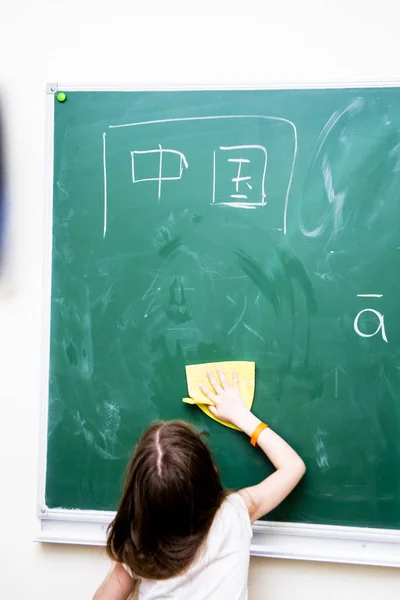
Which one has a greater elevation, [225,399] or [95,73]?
[95,73]

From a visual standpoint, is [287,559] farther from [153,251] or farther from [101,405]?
[153,251]

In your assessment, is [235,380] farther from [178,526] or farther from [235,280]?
[178,526]

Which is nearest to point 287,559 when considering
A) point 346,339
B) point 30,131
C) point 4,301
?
point 346,339

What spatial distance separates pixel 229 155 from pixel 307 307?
523mm

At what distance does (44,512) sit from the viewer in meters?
1.67

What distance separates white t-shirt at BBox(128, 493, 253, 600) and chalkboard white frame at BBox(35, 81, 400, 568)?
1.01 ft

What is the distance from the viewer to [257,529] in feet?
5.17

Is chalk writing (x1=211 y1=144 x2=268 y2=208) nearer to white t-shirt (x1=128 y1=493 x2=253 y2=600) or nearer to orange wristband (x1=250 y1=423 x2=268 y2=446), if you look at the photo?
orange wristband (x1=250 y1=423 x2=268 y2=446)

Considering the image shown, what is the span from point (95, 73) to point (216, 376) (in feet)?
3.49

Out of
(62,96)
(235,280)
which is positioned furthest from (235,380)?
(62,96)

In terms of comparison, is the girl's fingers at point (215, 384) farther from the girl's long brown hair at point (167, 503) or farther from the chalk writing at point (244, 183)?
the chalk writing at point (244, 183)

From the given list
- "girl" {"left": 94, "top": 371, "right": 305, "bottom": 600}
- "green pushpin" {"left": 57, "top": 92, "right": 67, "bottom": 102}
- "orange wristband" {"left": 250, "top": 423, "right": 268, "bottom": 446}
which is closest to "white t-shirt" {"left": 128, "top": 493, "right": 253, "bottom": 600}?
"girl" {"left": 94, "top": 371, "right": 305, "bottom": 600}

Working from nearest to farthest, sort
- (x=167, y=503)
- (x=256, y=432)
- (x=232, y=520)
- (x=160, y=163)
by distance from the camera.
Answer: (x=167, y=503), (x=232, y=520), (x=256, y=432), (x=160, y=163)

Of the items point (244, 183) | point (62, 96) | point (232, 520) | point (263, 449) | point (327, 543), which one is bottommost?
point (327, 543)
